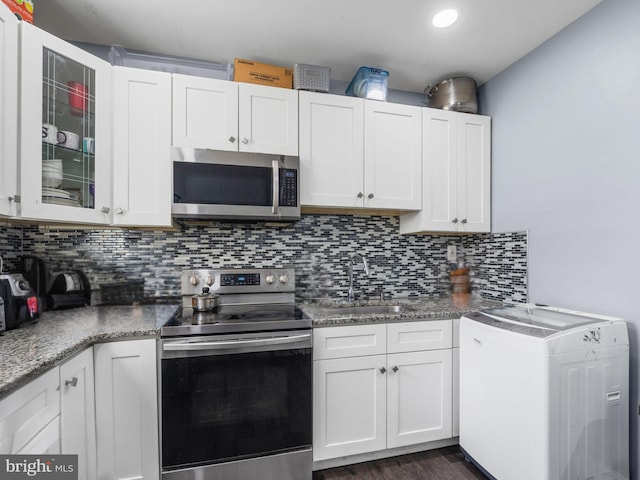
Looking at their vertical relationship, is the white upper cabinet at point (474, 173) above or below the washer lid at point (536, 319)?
above

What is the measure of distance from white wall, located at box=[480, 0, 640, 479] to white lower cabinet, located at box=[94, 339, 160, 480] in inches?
88.3

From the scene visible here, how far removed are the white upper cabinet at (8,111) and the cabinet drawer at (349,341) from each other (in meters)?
1.50

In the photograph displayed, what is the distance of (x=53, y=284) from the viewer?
1.74 m

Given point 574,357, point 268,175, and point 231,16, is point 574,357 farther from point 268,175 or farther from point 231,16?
point 231,16

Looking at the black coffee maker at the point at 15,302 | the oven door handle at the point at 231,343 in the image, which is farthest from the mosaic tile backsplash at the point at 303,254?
the oven door handle at the point at 231,343

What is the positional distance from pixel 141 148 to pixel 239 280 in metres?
0.96

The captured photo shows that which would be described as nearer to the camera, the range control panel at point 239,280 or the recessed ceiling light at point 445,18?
the recessed ceiling light at point 445,18

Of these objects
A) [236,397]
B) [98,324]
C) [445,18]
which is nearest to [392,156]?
[445,18]

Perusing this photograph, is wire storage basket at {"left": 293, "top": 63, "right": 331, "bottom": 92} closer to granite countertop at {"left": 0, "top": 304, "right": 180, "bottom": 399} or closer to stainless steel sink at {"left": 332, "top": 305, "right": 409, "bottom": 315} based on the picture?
stainless steel sink at {"left": 332, "top": 305, "right": 409, "bottom": 315}

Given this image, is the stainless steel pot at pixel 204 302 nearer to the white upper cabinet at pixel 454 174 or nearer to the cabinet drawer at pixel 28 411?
the cabinet drawer at pixel 28 411

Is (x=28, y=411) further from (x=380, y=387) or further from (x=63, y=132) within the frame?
(x=380, y=387)

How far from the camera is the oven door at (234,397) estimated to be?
1.41m

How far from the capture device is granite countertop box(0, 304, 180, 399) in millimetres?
942

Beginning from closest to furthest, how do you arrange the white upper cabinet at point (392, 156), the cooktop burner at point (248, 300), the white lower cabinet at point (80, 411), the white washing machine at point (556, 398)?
1. the white lower cabinet at point (80, 411)
2. the white washing machine at point (556, 398)
3. the cooktop burner at point (248, 300)
4. the white upper cabinet at point (392, 156)
